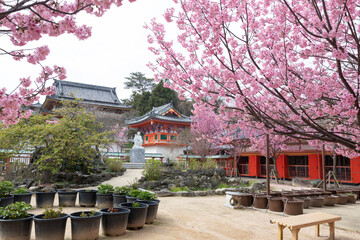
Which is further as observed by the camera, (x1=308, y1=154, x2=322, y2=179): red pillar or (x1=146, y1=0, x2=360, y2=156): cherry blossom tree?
(x1=308, y1=154, x2=322, y2=179): red pillar

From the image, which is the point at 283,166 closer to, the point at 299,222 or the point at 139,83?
the point at 299,222

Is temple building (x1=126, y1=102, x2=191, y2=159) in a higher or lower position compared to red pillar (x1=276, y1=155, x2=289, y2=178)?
higher

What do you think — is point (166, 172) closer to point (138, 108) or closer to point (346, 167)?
point (346, 167)

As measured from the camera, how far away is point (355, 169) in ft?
51.6

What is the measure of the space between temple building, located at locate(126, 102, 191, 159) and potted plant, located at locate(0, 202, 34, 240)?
22938 millimetres

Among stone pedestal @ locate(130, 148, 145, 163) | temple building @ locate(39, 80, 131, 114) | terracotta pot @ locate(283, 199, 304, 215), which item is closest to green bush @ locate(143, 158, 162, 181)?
terracotta pot @ locate(283, 199, 304, 215)

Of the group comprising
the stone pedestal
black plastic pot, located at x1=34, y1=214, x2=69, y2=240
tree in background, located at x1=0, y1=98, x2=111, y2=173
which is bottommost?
black plastic pot, located at x1=34, y1=214, x2=69, y2=240

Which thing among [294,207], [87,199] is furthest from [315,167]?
[87,199]

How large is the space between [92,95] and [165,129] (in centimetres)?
1210

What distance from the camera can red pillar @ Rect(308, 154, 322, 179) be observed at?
1741cm

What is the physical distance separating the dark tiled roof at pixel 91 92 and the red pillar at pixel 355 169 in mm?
23804

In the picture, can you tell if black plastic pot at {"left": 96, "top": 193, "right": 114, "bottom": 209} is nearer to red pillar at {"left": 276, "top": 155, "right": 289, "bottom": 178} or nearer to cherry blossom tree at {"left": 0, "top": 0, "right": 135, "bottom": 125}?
cherry blossom tree at {"left": 0, "top": 0, "right": 135, "bottom": 125}

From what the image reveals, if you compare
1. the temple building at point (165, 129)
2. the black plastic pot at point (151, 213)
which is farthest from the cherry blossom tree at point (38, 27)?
the temple building at point (165, 129)

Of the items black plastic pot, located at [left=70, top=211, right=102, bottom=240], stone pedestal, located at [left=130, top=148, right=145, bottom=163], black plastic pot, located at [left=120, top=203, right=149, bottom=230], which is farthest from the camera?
stone pedestal, located at [left=130, top=148, right=145, bottom=163]
